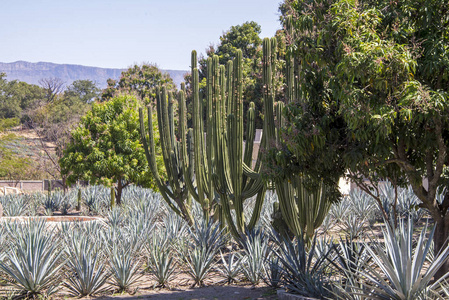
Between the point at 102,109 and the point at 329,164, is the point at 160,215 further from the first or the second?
the point at 329,164

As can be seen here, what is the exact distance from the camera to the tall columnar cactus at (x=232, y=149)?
949 cm

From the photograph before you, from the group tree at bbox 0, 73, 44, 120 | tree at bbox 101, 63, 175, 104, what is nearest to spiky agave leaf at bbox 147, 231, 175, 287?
tree at bbox 101, 63, 175, 104

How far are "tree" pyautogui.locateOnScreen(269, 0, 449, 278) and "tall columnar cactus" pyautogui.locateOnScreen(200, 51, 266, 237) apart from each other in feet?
8.67

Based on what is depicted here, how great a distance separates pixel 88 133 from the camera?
18359mm

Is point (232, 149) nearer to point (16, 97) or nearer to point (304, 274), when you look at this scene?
point (304, 274)

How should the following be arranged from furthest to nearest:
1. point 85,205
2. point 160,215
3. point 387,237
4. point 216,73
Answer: point 85,205
point 160,215
point 216,73
point 387,237

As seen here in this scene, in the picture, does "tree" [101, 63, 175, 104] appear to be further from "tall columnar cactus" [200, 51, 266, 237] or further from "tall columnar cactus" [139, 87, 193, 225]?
"tall columnar cactus" [200, 51, 266, 237]

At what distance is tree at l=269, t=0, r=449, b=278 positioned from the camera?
16.7 ft

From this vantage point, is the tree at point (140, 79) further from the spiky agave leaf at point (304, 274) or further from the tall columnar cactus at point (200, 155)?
the spiky agave leaf at point (304, 274)

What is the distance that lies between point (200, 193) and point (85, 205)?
1006 centimetres

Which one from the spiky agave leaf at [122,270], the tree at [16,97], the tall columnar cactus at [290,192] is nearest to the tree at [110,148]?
the spiky agave leaf at [122,270]

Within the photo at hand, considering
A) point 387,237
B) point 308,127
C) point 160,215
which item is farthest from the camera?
point 160,215

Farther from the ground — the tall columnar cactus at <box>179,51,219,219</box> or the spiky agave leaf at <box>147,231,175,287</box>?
the tall columnar cactus at <box>179,51,219,219</box>

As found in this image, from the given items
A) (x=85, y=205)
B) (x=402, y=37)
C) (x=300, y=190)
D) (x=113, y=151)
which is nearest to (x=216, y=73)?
(x=300, y=190)
